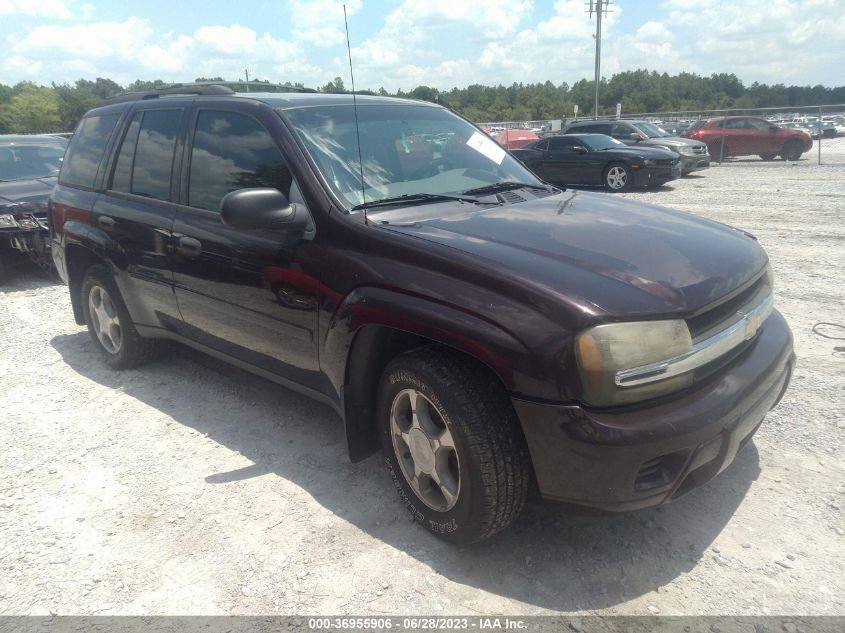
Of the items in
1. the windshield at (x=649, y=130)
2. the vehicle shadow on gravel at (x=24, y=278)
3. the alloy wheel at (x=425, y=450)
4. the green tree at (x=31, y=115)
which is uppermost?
the green tree at (x=31, y=115)

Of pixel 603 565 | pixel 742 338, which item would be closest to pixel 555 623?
→ pixel 603 565

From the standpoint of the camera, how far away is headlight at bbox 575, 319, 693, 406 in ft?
6.84

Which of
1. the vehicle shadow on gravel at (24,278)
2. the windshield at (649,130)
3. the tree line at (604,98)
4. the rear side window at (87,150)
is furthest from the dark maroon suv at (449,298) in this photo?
the tree line at (604,98)

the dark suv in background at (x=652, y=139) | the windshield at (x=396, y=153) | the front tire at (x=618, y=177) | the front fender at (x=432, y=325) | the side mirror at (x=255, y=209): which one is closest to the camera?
the front fender at (x=432, y=325)

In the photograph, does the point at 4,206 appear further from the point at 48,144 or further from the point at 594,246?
the point at 594,246

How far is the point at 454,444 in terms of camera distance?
242cm

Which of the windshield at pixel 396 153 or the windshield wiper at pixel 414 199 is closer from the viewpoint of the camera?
the windshield wiper at pixel 414 199

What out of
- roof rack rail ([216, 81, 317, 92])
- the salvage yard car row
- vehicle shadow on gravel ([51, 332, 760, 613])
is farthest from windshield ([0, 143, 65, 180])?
the salvage yard car row

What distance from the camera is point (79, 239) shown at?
Answer: 4.58 m

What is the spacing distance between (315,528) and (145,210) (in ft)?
7.63

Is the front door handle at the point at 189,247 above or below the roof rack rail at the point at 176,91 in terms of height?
below

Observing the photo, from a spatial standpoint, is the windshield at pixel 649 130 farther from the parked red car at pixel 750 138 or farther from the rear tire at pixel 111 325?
the rear tire at pixel 111 325

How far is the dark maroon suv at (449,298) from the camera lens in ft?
7.07

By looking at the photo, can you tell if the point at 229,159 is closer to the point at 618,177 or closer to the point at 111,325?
the point at 111,325
